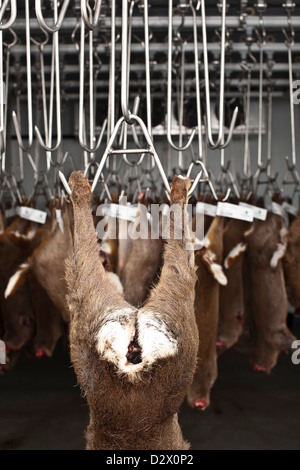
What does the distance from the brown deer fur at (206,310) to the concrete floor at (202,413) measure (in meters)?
0.83

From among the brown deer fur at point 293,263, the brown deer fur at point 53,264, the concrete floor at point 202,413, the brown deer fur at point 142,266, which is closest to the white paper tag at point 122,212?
the brown deer fur at point 142,266

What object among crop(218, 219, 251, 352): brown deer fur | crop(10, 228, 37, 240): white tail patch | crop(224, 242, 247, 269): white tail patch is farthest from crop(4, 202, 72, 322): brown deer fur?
crop(218, 219, 251, 352): brown deer fur

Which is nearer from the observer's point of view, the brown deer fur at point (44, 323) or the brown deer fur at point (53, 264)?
the brown deer fur at point (53, 264)

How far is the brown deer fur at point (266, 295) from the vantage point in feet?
10.6

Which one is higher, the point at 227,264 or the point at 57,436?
the point at 227,264

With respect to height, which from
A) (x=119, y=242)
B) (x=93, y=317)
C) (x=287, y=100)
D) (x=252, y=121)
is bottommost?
(x=93, y=317)

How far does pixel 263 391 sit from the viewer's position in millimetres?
4547

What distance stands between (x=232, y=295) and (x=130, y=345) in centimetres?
204

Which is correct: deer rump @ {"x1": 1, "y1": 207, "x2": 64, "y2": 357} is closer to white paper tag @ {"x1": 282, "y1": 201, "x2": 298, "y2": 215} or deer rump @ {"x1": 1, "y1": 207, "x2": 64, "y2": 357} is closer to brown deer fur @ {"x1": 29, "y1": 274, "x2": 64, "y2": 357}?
brown deer fur @ {"x1": 29, "y1": 274, "x2": 64, "y2": 357}

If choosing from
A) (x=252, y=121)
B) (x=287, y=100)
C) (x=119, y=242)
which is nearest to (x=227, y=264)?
(x=119, y=242)

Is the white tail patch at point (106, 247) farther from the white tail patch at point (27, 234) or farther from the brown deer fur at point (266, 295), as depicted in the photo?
the brown deer fur at point (266, 295)

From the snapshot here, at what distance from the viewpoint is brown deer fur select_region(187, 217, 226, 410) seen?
2.79 metres

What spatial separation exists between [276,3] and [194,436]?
2.72 metres
